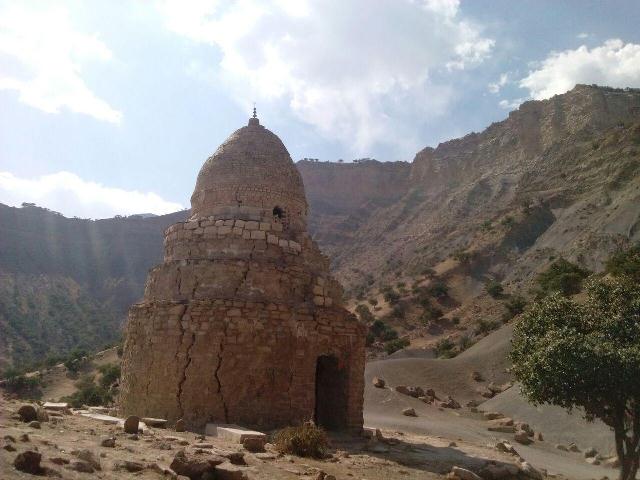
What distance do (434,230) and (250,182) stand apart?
6275 centimetres

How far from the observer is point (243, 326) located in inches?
392

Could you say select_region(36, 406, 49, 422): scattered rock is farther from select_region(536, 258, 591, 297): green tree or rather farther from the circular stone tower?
select_region(536, 258, 591, 297): green tree

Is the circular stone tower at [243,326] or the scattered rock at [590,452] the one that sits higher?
the circular stone tower at [243,326]

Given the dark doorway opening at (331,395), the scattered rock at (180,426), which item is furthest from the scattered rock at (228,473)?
the dark doorway opening at (331,395)

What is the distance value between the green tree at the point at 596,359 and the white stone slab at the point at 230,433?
547 centimetres

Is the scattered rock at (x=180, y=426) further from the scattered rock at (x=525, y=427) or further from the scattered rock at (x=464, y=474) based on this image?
the scattered rock at (x=525, y=427)

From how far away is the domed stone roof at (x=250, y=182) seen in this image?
12.6 metres

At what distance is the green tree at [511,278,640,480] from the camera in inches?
372

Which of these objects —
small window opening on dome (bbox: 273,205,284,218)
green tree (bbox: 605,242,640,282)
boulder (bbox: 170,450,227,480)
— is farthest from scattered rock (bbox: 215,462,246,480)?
green tree (bbox: 605,242,640,282)

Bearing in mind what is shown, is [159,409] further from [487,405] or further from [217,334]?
[487,405]

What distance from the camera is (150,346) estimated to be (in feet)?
34.0

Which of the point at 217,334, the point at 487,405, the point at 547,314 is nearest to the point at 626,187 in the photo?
the point at 487,405

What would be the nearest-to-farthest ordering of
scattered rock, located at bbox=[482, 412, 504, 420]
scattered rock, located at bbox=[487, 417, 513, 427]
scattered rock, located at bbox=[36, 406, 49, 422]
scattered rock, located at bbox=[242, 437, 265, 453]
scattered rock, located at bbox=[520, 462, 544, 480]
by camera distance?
scattered rock, located at bbox=[36, 406, 49, 422] → scattered rock, located at bbox=[242, 437, 265, 453] → scattered rock, located at bbox=[520, 462, 544, 480] → scattered rock, located at bbox=[487, 417, 513, 427] → scattered rock, located at bbox=[482, 412, 504, 420]

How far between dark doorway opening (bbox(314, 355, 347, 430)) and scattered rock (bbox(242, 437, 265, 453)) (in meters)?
3.71
